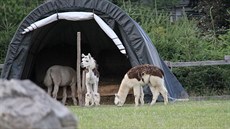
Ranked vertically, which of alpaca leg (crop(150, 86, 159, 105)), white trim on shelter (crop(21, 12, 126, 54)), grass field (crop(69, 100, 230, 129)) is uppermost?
white trim on shelter (crop(21, 12, 126, 54))

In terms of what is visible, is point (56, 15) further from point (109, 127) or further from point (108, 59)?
point (109, 127)

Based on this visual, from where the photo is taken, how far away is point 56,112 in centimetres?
402

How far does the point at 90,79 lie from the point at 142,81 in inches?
60.7

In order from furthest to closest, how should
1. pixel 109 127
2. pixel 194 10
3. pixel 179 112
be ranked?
pixel 194 10 < pixel 179 112 < pixel 109 127

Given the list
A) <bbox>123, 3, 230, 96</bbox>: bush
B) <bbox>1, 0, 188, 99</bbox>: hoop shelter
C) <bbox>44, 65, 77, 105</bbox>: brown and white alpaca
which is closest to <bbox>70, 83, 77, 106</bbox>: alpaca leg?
<bbox>44, 65, 77, 105</bbox>: brown and white alpaca

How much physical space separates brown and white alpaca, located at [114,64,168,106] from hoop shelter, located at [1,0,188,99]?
3.53 ft

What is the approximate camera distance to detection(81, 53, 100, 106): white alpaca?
16250 millimetres

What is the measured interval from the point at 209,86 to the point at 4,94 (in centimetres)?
1666

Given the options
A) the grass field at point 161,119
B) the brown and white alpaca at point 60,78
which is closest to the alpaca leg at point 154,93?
the grass field at point 161,119

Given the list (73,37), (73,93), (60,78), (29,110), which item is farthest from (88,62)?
(29,110)

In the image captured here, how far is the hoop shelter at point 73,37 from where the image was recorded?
1727cm

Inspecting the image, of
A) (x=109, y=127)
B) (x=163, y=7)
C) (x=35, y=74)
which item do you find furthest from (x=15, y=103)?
(x=163, y=7)

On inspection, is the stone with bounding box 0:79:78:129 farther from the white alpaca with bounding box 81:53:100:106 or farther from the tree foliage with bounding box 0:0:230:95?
the tree foliage with bounding box 0:0:230:95

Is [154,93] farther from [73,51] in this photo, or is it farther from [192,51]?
[73,51]
